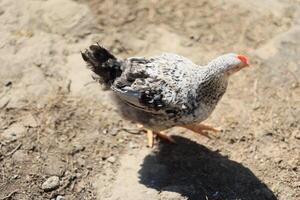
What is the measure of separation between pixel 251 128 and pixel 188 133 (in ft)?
2.29

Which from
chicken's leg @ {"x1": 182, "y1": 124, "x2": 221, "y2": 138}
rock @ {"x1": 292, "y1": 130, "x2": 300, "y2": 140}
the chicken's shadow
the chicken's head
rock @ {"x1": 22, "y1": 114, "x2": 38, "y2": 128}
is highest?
the chicken's head

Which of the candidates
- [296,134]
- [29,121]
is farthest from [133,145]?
[296,134]

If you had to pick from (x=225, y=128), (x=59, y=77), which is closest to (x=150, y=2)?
(x=59, y=77)

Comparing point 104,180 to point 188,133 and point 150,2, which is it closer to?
point 188,133

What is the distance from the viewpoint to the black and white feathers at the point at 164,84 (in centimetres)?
498

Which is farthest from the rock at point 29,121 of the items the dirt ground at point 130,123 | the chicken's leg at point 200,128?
the chicken's leg at point 200,128

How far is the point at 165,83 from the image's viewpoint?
505cm

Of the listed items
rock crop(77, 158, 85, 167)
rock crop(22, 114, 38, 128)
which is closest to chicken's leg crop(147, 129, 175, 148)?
rock crop(77, 158, 85, 167)

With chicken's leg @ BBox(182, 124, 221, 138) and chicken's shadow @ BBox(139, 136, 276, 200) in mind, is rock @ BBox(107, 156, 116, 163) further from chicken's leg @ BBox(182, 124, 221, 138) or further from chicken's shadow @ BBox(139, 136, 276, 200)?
chicken's leg @ BBox(182, 124, 221, 138)

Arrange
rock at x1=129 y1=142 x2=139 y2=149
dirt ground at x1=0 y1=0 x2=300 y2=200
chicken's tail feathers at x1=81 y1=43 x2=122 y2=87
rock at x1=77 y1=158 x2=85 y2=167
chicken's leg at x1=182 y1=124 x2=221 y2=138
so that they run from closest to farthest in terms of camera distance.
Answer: chicken's tail feathers at x1=81 y1=43 x2=122 y2=87
dirt ground at x1=0 y1=0 x2=300 y2=200
rock at x1=77 y1=158 x2=85 y2=167
chicken's leg at x1=182 y1=124 x2=221 y2=138
rock at x1=129 y1=142 x2=139 y2=149

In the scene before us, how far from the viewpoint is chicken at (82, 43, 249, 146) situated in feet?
16.3

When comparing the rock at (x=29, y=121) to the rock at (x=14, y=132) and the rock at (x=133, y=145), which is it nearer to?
the rock at (x=14, y=132)

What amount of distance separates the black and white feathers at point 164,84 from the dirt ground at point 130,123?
596 millimetres

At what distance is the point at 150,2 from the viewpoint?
6.92 meters
